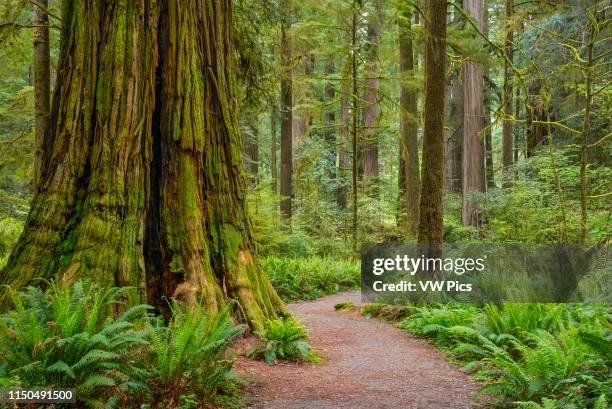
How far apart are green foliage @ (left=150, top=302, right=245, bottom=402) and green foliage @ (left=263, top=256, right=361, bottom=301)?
296 inches

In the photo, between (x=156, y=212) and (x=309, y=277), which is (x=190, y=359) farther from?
(x=309, y=277)

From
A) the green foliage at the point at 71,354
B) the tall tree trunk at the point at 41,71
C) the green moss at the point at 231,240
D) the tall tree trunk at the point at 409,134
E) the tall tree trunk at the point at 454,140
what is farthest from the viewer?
the tall tree trunk at the point at 454,140

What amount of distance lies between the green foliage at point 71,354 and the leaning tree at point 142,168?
1220mm

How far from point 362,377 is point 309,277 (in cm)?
782

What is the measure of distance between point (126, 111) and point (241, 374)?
2.93 metres

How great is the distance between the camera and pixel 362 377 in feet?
17.0

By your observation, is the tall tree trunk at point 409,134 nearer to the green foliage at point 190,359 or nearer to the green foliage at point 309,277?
the green foliage at point 309,277

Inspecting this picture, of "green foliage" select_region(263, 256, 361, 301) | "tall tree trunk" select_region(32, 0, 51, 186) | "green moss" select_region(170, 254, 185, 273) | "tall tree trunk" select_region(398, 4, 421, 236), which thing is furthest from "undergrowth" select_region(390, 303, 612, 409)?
"tall tree trunk" select_region(398, 4, 421, 236)

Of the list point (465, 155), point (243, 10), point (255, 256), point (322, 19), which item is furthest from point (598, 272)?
point (322, 19)

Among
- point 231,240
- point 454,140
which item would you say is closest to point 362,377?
point 231,240

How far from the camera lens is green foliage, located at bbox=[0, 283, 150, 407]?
3457mm

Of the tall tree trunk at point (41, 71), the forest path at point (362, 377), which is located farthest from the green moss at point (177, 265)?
the tall tree trunk at point (41, 71)

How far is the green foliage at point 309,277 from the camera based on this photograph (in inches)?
479

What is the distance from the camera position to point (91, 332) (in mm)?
3809
